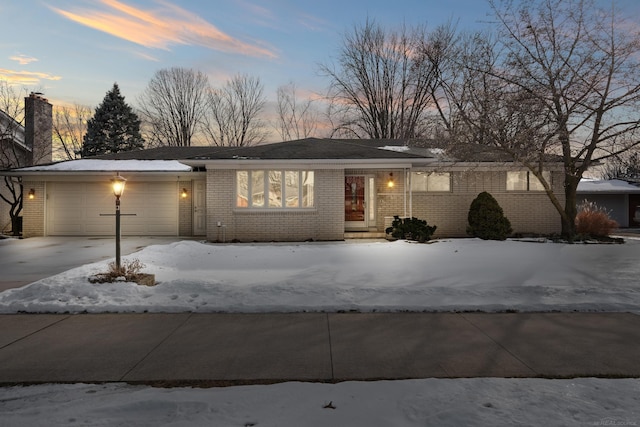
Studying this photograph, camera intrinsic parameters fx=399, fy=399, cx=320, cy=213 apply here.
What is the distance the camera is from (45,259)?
1060cm

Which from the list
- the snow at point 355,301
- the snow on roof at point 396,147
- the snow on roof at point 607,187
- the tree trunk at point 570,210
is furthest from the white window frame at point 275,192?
the snow on roof at point 607,187

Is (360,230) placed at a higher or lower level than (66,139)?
lower

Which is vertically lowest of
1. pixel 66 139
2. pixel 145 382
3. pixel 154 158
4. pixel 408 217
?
pixel 145 382

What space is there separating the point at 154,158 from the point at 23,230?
615cm

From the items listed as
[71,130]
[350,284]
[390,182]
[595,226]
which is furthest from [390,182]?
[71,130]

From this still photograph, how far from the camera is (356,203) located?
16500 millimetres

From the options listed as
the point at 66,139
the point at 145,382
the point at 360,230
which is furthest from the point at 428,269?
the point at 66,139

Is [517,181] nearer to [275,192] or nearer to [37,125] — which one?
[275,192]

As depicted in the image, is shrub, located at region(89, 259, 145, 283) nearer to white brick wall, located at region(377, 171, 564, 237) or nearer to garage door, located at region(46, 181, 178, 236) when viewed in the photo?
garage door, located at region(46, 181, 178, 236)

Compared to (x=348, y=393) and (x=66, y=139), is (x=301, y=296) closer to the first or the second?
(x=348, y=393)

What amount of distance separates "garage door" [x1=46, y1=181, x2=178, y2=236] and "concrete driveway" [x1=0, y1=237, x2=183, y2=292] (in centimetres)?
88

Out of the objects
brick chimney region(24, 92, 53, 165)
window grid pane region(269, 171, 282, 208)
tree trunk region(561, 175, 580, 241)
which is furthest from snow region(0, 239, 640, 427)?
brick chimney region(24, 92, 53, 165)

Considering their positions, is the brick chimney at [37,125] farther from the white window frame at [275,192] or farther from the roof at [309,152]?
the white window frame at [275,192]

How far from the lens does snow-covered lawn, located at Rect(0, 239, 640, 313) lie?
606 cm
